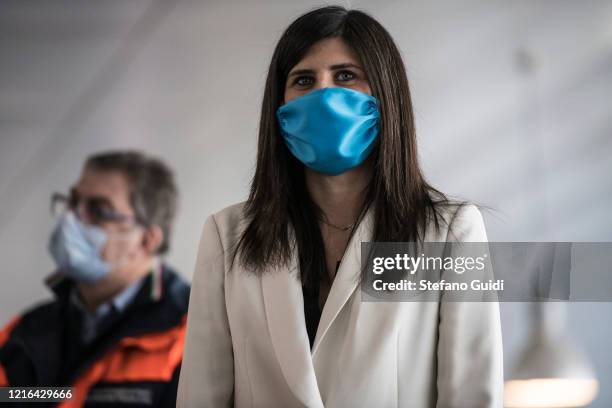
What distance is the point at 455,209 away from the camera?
111cm

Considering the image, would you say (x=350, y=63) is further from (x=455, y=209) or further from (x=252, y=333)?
(x=252, y=333)

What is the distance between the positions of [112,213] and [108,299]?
12.4 inches

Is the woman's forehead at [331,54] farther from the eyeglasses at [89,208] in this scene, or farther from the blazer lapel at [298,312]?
the eyeglasses at [89,208]

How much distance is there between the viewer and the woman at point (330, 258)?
104 centimetres

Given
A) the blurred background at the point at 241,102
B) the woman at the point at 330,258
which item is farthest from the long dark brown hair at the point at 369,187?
the blurred background at the point at 241,102

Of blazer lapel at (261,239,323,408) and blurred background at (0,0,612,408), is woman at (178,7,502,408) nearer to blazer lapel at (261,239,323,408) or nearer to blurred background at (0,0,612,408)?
blazer lapel at (261,239,323,408)

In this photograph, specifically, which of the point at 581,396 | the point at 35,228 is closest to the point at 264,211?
the point at 581,396

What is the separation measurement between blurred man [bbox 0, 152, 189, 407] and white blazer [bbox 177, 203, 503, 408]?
3.65 ft

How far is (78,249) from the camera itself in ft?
7.64

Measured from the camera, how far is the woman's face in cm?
113

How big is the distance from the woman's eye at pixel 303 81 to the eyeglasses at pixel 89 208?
136 cm

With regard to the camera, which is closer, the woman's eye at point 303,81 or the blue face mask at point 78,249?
the woman's eye at point 303,81

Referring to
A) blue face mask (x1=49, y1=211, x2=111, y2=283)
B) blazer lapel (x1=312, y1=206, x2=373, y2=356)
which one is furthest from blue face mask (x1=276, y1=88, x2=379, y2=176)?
blue face mask (x1=49, y1=211, x2=111, y2=283)

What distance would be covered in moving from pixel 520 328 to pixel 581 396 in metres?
0.28
